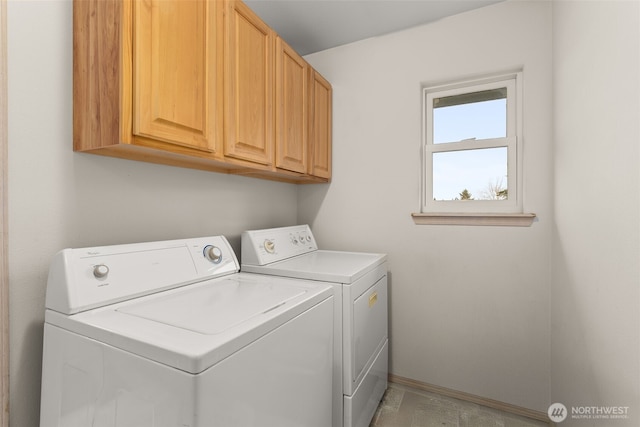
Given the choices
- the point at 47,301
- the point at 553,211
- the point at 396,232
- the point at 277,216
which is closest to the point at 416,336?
the point at 396,232

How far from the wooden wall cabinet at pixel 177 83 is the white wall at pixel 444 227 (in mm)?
791

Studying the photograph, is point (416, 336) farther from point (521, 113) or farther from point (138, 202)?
point (138, 202)

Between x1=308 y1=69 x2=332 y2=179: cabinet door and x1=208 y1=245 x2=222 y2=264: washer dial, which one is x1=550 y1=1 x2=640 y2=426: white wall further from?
x1=208 y1=245 x2=222 y2=264: washer dial

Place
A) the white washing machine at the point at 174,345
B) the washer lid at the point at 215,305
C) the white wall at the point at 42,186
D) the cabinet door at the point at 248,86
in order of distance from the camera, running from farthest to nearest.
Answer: the cabinet door at the point at 248,86, the white wall at the point at 42,186, the washer lid at the point at 215,305, the white washing machine at the point at 174,345

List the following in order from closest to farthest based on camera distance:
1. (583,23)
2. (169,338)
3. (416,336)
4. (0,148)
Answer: (169,338) < (0,148) < (583,23) < (416,336)

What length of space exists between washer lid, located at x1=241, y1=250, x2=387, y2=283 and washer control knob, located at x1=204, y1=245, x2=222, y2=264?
23 centimetres

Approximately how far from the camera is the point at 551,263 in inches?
69.4

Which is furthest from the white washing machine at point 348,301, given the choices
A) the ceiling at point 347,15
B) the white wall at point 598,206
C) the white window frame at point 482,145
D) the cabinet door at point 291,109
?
the ceiling at point 347,15

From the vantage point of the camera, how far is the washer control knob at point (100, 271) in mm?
1026

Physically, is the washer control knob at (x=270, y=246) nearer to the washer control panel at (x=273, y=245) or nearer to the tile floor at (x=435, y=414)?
the washer control panel at (x=273, y=245)

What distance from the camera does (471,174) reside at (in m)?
2.08

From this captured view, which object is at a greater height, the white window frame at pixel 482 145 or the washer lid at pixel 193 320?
the white window frame at pixel 482 145

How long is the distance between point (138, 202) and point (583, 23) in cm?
204

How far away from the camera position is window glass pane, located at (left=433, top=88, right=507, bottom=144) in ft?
6.56
